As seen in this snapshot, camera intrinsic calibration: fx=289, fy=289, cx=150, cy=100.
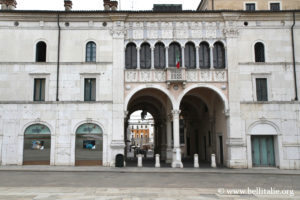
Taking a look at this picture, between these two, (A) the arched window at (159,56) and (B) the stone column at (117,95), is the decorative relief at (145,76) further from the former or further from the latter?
(B) the stone column at (117,95)

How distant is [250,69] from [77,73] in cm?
1413

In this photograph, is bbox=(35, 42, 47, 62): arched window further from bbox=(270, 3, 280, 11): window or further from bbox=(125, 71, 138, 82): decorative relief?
bbox=(270, 3, 280, 11): window

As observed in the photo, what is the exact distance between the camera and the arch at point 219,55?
24.1 meters

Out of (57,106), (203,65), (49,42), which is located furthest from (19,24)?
(203,65)

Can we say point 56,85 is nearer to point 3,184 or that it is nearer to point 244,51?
point 3,184

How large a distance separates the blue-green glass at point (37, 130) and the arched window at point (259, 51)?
18121 millimetres

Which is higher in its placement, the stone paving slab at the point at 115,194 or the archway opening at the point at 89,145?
the archway opening at the point at 89,145

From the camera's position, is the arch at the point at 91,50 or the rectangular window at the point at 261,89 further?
the arch at the point at 91,50

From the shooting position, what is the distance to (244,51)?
23828mm

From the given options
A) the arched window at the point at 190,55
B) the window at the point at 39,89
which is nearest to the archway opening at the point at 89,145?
the window at the point at 39,89

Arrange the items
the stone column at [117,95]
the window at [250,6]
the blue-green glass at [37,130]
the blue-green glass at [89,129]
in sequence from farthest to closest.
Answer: the window at [250,6] < the blue-green glass at [89,129] < the blue-green glass at [37,130] < the stone column at [117,95]

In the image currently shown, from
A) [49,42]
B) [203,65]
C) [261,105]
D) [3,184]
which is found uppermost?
[49,42]

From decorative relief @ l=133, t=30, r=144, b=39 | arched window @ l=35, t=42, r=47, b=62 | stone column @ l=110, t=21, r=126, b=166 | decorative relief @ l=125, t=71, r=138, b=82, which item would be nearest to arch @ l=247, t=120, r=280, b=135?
decorative relief @ l=125, t=71, r=138, b=82

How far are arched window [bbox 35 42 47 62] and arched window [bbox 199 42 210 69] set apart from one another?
13.0 metres
